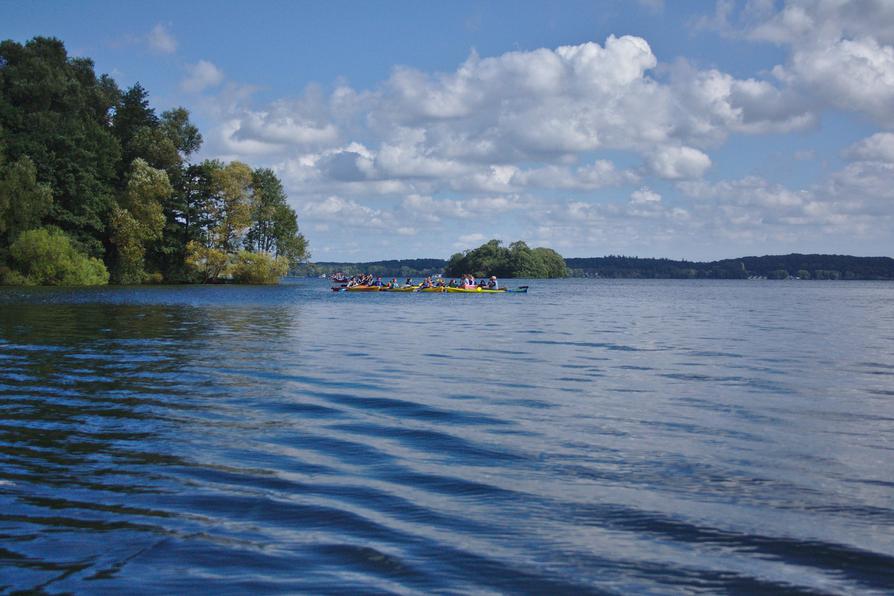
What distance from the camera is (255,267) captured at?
8019cm

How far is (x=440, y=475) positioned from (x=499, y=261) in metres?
157

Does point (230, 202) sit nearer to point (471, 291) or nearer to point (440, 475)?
point (471, 291)

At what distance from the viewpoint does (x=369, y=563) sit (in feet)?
17.4

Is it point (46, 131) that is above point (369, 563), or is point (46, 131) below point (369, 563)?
above

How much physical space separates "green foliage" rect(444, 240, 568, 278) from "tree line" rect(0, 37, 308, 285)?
77275 millimetres

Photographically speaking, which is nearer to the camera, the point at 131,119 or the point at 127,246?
the point at 127,246

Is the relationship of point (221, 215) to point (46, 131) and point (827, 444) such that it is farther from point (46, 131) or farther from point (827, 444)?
point (827, 444)

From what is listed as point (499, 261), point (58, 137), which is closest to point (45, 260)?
point (58, 137)

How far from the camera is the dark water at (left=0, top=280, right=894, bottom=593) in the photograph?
523 centimetres

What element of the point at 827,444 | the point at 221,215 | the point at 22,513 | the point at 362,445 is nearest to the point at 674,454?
the point at 827,444

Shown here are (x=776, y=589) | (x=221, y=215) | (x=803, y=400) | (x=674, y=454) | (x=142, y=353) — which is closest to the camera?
(x=776, y=589)

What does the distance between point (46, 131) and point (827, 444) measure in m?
68.1

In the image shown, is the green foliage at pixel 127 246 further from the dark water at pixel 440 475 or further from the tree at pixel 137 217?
the dark water at pixel 440 475

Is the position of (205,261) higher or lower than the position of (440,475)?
higher
